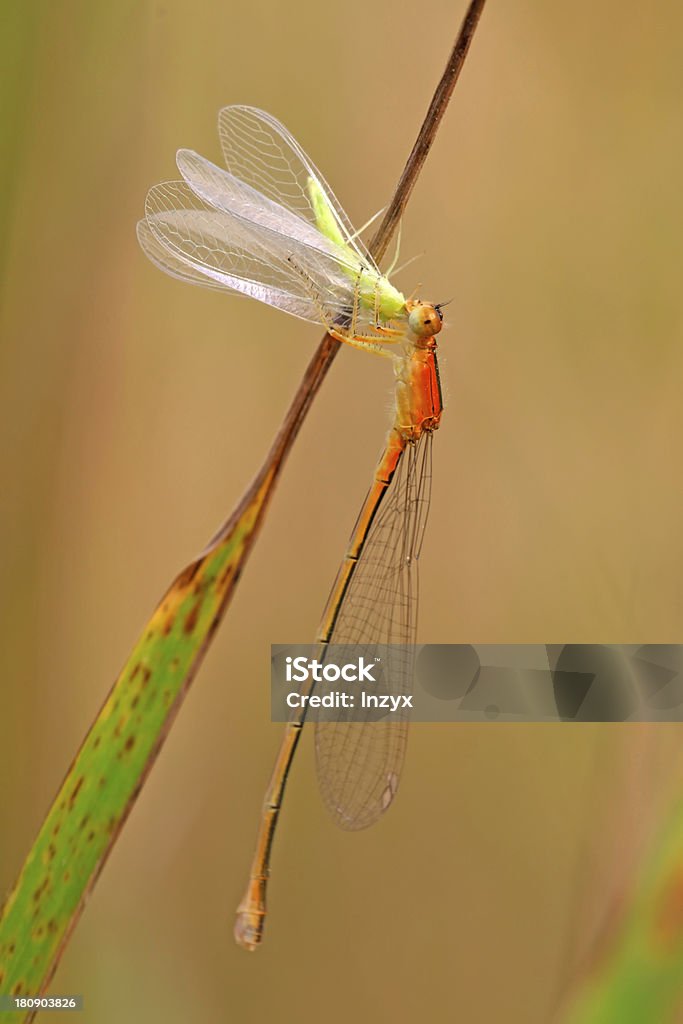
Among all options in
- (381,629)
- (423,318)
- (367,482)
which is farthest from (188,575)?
(367,482)

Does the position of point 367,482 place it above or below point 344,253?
above

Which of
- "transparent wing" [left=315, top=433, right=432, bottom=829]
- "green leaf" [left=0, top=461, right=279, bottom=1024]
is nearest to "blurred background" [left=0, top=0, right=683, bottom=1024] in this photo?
"transparent wing" [left=315, top=433, right=432, bottom=829]

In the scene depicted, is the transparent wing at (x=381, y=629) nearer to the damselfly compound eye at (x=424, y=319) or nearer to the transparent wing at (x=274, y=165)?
the damselfly compound eye at (x=424, y=319)

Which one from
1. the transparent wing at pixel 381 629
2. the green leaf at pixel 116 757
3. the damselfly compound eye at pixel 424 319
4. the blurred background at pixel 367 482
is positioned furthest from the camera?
the blurred background at pixel 367 482

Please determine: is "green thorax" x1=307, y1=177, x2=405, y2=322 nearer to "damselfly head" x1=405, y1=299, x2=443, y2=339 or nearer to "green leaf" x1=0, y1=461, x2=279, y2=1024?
"damselfly head" x1=405, y1=299, x2=443, y2=339

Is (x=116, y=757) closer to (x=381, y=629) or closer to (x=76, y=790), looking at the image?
(x=76, y=790)

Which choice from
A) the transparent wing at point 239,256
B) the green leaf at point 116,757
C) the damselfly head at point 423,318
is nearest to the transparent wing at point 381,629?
the damselfly head at point 423,318
